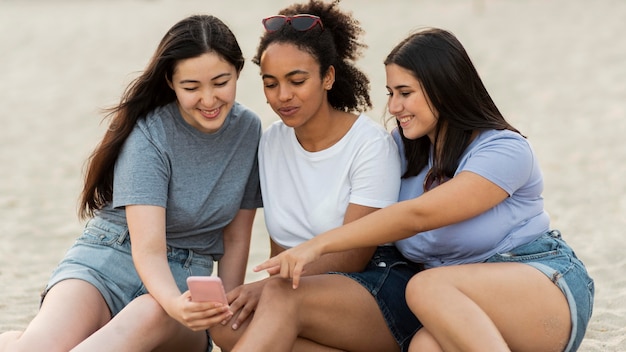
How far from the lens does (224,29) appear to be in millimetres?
3975

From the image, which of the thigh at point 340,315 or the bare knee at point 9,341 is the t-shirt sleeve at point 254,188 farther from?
the bare knee at point 9,341

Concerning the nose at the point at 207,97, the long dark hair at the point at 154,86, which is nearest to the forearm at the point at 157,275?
the long dark hair at the point at 154,86

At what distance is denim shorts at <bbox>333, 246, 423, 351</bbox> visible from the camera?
382cm

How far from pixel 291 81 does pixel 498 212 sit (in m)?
1.06

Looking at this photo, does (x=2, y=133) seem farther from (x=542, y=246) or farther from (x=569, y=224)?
(x=542, y=246)

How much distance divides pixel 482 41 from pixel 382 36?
5.93 ft

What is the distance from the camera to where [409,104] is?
151 inches

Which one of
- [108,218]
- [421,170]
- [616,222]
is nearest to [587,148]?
[616,222]

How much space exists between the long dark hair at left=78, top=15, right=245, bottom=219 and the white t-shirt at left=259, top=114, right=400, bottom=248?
50 cm

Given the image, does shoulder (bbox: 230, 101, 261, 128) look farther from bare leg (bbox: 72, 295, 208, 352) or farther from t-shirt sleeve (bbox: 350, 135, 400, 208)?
bare leg (bbox: 72, 295, 208, 352)

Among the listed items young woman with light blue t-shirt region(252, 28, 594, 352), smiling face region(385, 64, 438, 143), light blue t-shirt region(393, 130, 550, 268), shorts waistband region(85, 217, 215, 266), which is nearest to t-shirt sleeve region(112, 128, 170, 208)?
shorts waistband region(85, 217, 215, 266)

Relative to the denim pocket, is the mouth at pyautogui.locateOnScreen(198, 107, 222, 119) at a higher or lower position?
higher

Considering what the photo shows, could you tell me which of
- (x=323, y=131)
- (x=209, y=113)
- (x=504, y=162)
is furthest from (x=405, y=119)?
(x=209, y=113)

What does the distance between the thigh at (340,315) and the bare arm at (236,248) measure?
0.59 meters
